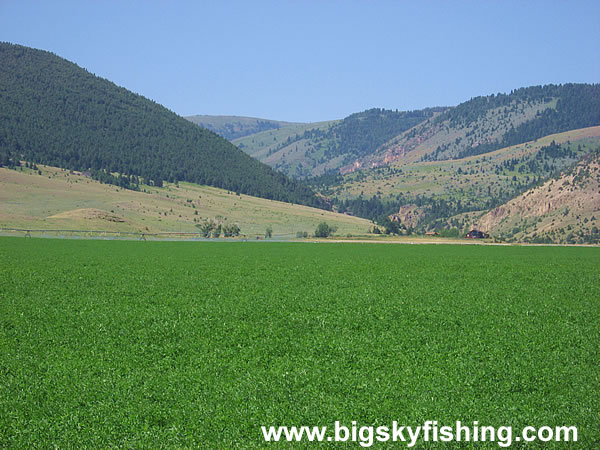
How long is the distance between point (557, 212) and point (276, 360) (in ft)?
514

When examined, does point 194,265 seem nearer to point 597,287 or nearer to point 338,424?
point 597,287

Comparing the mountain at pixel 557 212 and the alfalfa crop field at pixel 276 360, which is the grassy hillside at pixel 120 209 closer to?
the mountain at pixel 557 212

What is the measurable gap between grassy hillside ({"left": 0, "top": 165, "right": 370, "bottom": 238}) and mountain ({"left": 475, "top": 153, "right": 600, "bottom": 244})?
4136cm

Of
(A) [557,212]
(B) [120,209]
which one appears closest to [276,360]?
(B) [120,209]

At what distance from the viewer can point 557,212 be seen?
157m

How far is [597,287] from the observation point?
1183 inches

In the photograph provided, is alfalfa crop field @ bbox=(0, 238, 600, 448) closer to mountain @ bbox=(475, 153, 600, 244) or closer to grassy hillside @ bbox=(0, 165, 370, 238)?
grassy hillside @ bbox=(0, 165, 370, 238)

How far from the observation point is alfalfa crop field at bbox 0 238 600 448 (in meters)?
10.8

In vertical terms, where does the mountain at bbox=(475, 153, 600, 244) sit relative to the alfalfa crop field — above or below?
above

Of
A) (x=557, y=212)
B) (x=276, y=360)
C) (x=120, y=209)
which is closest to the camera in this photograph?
(x=276, y=360)

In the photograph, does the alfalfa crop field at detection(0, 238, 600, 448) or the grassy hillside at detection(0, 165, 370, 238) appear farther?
the grassy hillside at detection(0, 165, 370, 238)

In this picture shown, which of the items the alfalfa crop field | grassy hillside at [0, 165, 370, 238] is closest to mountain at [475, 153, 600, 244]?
grassy hillside at [0, 165, 370, 238]

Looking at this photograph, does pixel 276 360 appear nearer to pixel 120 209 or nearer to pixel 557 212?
pixel 120 209

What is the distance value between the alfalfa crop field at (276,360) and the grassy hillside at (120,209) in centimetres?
8168
